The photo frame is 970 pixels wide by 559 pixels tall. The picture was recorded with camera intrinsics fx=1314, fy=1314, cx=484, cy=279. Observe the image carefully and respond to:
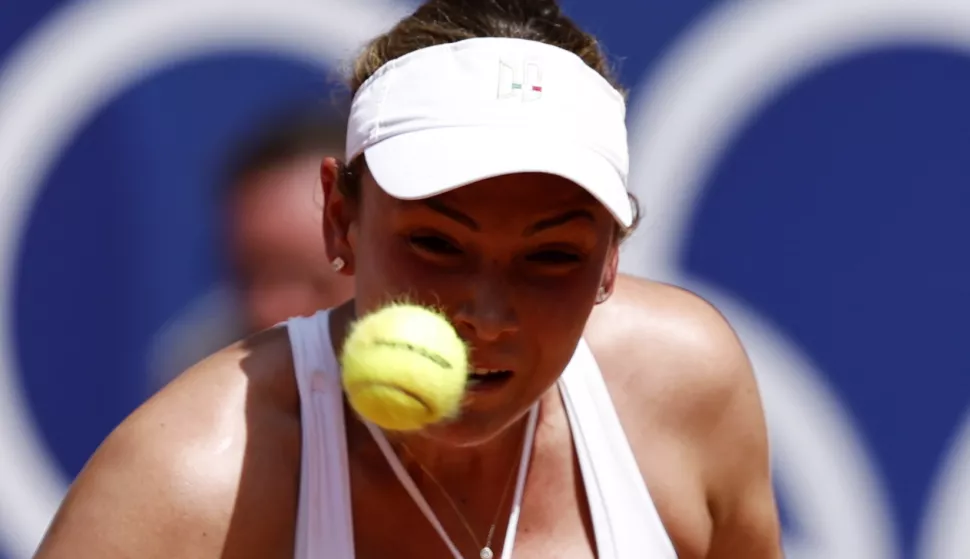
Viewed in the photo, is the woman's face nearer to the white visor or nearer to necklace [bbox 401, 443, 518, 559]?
the white visor

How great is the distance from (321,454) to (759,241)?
4.61ft

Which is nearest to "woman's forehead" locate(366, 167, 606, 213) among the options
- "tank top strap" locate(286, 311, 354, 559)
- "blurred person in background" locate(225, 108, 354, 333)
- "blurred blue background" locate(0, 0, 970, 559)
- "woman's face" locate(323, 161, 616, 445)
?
"woman's face" locate(323, 161, 616, 445)

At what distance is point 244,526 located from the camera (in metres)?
1.21

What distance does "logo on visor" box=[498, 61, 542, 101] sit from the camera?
4.02 ft

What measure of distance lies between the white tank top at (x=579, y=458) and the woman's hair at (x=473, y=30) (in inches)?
6.8

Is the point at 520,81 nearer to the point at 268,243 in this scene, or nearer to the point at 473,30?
the point at 473,30

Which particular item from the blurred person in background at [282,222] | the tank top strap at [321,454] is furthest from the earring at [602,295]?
the blurred person in background at [282,222]

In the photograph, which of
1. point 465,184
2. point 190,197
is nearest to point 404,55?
point 465,184

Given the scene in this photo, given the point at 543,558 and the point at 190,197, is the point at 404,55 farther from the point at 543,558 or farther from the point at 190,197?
the point at 190,197

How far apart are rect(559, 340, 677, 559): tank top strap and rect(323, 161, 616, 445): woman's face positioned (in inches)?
7.8

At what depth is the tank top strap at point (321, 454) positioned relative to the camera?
4.09 feet

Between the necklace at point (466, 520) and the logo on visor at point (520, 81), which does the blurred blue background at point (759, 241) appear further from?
the logo on visor at point (520, 81)

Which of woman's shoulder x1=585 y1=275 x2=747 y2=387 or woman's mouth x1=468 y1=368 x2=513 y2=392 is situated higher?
woman's mouth x1=468 y1=368 x2=513 y2=392

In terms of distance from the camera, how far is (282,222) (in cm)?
234
